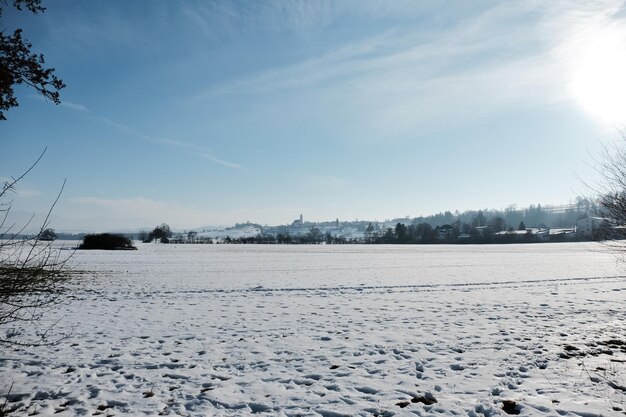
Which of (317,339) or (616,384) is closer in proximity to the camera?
(616,384)

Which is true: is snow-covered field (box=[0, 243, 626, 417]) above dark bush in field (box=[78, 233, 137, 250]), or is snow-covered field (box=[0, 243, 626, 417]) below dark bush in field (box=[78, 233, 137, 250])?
below

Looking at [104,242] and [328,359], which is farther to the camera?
[104,242]

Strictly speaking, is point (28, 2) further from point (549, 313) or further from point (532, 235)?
point (532, 235)

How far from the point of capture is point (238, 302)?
16609 mm

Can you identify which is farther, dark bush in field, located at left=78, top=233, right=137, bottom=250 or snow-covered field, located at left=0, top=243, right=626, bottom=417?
dark bush in field, located at left=78, top=233, right=137, bottom=250

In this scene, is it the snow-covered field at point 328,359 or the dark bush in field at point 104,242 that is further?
A: the dark bush in field at point 104,242

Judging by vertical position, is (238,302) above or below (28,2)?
below

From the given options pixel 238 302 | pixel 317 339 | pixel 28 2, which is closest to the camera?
pixel 28 2

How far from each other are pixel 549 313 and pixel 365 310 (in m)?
6.61

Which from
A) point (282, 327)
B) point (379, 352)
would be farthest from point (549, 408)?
point (282, 327)

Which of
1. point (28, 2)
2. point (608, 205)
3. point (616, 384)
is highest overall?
point (28, 2)

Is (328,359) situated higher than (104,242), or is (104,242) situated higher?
(104,242)

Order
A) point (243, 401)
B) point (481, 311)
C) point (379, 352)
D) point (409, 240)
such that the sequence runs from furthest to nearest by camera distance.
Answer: point (409, 240) < point (481, 311) < point (379, 352) < point (243, 401)

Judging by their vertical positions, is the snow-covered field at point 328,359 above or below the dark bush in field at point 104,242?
below
